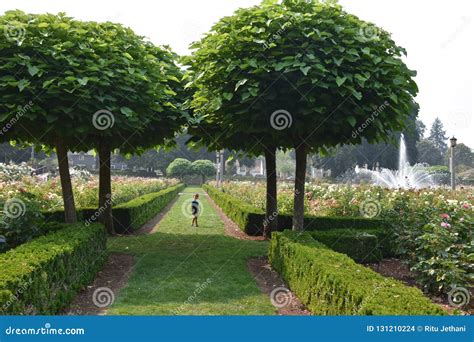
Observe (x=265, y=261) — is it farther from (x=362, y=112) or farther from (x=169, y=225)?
(x=169, y=225)

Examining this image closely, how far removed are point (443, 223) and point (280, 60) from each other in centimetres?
404

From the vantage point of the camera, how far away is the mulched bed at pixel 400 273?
692 cm

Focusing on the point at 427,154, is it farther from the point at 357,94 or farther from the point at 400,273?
the point at 357,94

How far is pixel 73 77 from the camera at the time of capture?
7.97m

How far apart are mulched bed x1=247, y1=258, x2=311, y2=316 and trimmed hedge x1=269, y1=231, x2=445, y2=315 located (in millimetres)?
139

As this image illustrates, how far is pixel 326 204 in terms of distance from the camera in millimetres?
14609

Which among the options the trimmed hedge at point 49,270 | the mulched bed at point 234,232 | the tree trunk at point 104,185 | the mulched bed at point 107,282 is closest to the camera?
the trimmed hedge at point 49,270

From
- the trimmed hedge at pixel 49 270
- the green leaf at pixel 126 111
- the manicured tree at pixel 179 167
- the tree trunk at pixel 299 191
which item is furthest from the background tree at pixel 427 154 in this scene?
the trimmed hedge at pixel 49 270

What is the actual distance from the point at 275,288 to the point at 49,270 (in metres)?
3.79

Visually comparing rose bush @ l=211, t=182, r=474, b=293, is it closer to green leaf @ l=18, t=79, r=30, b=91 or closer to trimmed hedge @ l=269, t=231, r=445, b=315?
trimmed hedge @ l=269, t=231, r=445, b=315

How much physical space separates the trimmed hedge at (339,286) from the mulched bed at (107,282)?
113 inches

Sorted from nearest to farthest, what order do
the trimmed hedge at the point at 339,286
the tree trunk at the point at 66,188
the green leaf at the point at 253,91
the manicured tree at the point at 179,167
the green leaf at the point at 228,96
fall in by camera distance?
the trimmed hedge at the point at 339,286, the green leaf at the point at 253,91, the green leaf at the point at 228,96, the tree trunk at the point at 66,188, the manicured tree at the point at 179,167

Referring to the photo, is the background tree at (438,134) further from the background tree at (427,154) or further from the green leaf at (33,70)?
the green leaf at (33,70)

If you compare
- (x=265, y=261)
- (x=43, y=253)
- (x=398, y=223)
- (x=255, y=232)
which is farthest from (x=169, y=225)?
(x=43, y=253)
